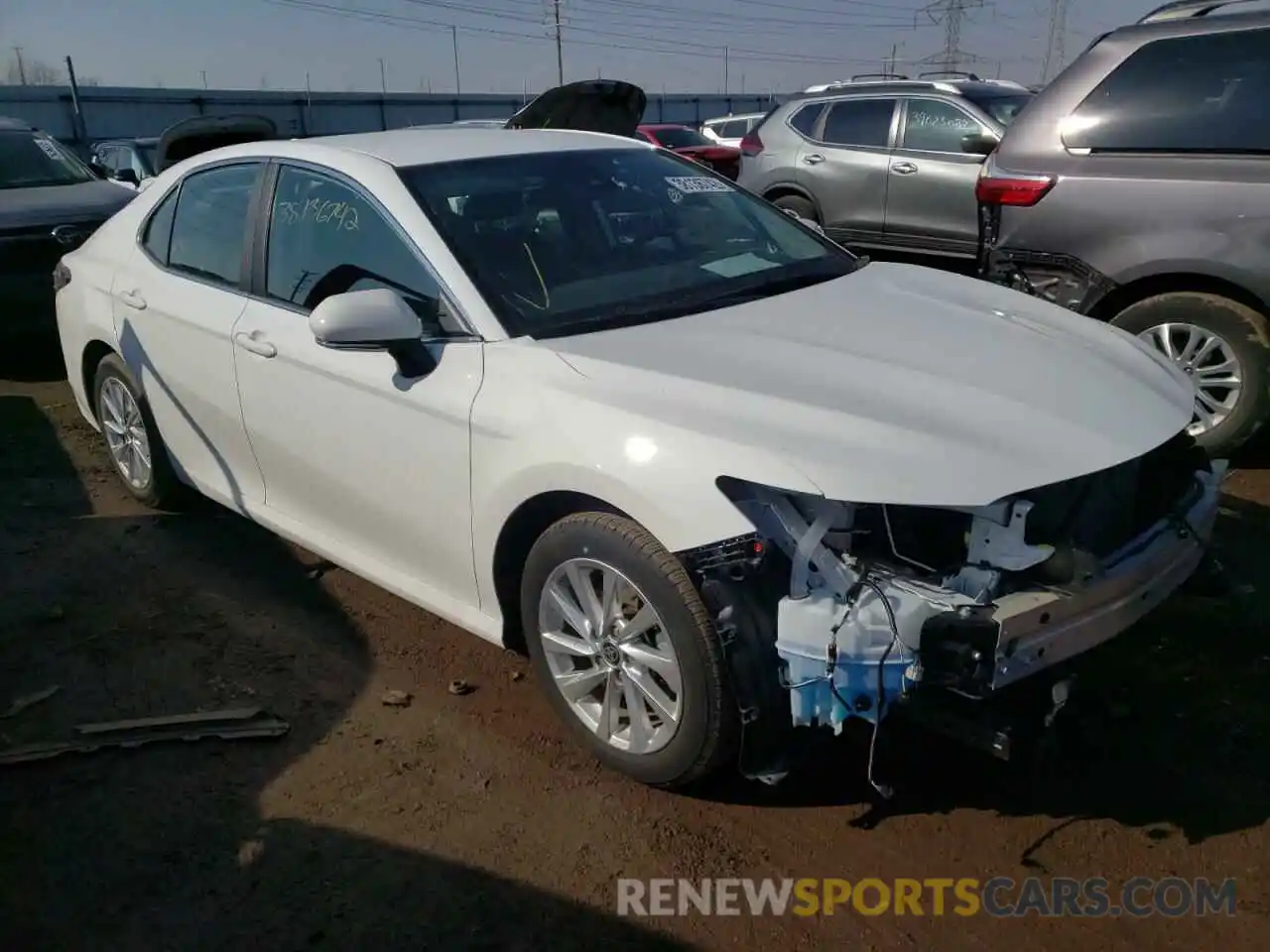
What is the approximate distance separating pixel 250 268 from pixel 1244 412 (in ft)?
14.1

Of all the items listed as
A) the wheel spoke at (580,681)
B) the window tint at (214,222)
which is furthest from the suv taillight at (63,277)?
the wheel spoke at (580,681)

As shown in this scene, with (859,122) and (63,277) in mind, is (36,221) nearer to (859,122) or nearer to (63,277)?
(63,277)

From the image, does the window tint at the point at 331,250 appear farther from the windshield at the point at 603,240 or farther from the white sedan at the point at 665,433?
the windshield at the point at 603,240

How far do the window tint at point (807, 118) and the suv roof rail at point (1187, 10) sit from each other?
4.79 metres

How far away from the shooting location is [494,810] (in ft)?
9.67

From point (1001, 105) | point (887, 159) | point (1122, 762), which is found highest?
point (1001, 105)

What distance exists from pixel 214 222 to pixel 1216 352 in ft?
14.4

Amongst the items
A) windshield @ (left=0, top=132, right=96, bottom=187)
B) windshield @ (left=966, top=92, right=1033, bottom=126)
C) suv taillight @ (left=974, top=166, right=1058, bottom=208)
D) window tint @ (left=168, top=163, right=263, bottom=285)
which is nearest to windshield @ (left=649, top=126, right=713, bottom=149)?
windshield @ (left=966, top=92, right=1033, bottom=126)

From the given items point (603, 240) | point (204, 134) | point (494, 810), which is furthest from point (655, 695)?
point (204, 134)

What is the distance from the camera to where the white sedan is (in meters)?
2.52

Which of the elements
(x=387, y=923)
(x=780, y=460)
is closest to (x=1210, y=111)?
(x=780, y=460)

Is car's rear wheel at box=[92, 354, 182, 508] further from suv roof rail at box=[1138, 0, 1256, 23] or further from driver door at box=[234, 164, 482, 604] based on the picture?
suv roof rail at box=[1138, 0, 1256, 23]

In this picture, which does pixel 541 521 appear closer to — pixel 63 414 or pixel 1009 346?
pixel 1009 346

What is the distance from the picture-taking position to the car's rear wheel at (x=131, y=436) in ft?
15.7
